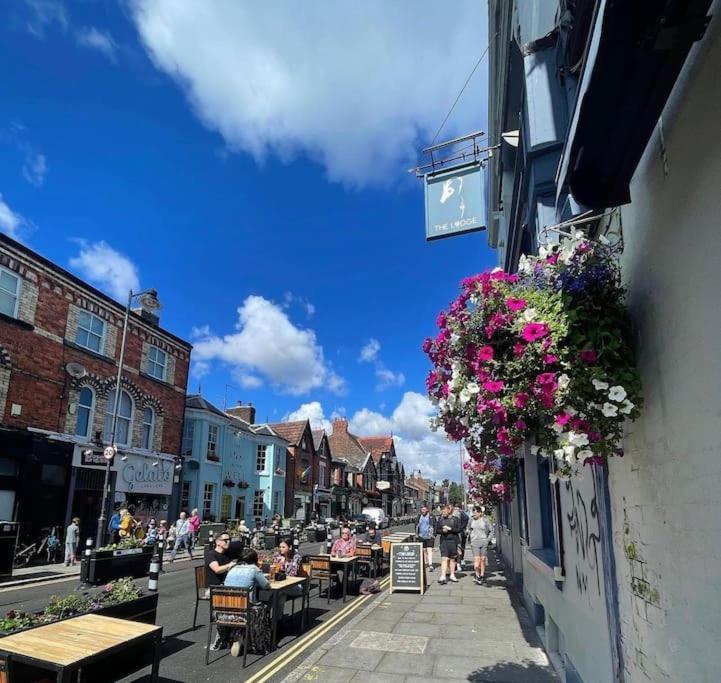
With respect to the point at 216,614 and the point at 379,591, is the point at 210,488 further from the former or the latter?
the point at 216,614

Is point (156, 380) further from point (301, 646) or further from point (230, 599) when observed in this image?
point (230, 599)

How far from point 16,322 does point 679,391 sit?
21.5 meters

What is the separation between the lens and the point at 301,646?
739cm

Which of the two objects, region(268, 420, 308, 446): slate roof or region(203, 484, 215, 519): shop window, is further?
region(268, 420, 308, 446): slate roof

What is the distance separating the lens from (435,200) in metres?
8.41

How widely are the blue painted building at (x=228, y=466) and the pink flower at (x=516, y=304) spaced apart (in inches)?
1154

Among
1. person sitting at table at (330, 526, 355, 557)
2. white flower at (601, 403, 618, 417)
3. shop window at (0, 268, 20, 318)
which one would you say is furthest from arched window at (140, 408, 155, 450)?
white flower at (601, 403, 618, 417)

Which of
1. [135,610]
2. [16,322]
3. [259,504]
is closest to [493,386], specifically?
[135,610]

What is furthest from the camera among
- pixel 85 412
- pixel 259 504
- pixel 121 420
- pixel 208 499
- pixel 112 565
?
pixel 259 504

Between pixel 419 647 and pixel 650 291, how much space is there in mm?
6163

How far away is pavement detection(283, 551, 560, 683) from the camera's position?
6.01 meters

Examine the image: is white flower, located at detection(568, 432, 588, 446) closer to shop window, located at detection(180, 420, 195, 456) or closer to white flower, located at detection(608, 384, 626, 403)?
white flower, located at detection(608, 384, 626, 403)

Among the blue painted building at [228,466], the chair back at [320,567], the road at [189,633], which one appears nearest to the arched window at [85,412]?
the blue painted building at [228,466]

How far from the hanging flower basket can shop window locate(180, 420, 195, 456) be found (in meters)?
29.2
